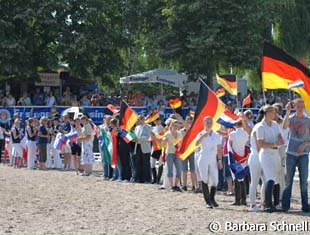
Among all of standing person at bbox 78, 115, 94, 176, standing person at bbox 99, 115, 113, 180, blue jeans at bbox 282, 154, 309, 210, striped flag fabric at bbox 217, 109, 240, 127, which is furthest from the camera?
standing person at bbox 78, 115, 94, 176

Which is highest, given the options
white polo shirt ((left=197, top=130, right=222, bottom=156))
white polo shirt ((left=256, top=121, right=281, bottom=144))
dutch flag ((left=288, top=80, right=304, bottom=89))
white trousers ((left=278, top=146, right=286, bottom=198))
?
dutch flag ((left=288, top=80, right=304, bottom=89))

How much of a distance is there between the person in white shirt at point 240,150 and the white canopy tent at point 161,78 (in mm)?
22056

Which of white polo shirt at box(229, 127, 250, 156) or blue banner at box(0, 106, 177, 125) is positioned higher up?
blue banner at box(0, 106, 177, 125)

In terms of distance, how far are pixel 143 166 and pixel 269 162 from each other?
6770 millimetres

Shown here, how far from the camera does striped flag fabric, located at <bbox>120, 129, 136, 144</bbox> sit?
1883 centimetres

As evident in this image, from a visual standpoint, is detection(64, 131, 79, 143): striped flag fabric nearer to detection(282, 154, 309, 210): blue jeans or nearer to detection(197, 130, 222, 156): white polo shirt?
detection(197, 130, 222, 156): white polo shirt

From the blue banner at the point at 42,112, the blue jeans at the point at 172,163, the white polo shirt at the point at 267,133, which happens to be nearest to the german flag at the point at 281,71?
the white polo shirt at the point at 267,133

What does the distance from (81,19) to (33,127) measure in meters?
13.8

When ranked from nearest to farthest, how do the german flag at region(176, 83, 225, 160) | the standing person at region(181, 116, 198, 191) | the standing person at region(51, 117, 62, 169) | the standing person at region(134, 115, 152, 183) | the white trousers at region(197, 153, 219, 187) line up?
the white trousers at region(197, 153, 219, 187) < the german flag at region(176, 83, 225, 160) < the standing person at region(181, 116, 198, 191) < the standing person at region(134, 115, 152, 183) < the standing person at region(51, 117, 62, 169)

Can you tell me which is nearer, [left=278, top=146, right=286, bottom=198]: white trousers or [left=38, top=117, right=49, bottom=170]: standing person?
[left=278, top=146, right=286, bottom=198]: white trousers

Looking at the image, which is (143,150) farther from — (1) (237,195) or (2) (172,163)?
(1) (237,195)

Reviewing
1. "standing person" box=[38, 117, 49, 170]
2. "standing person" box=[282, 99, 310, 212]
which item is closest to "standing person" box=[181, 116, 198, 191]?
"standing person" box=[282, 99, 310, 212]

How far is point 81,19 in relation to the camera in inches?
1423

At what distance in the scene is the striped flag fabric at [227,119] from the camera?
46.6 ft
